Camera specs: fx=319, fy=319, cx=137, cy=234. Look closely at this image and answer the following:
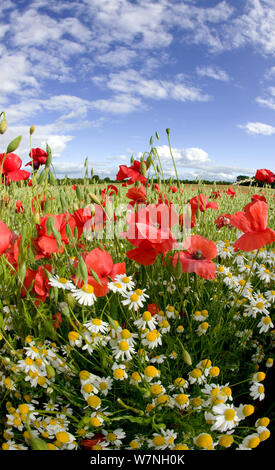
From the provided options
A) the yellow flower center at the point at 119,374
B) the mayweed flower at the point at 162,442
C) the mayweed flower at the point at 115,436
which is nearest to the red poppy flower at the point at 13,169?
the yellow flower center at the point at 119,374

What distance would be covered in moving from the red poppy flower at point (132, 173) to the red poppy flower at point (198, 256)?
2.81 feet

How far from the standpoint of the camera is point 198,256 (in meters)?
1.42

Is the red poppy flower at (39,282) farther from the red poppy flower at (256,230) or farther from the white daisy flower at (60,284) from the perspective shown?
the red poppy flower at (256,230)

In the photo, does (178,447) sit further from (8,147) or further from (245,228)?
(8,147)

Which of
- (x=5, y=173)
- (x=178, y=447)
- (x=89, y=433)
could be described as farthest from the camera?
(x=5, y=173)

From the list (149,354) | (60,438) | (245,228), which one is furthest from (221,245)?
(60,438)

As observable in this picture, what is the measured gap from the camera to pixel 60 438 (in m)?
1.15

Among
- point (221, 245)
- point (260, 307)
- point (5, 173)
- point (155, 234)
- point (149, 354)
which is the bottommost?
point (149, 354)

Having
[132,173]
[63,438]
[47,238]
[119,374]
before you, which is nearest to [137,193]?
[132,173]

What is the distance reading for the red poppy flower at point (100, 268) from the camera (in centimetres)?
136

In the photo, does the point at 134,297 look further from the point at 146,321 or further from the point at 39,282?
the point at 39,282

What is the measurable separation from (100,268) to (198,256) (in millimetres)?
440

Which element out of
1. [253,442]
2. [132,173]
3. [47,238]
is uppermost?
[132,173]

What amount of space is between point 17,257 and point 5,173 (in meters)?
1.07
